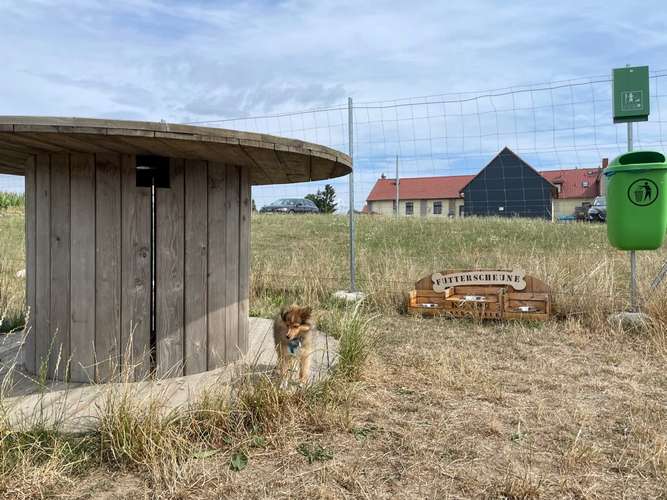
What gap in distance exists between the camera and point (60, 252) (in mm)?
3307

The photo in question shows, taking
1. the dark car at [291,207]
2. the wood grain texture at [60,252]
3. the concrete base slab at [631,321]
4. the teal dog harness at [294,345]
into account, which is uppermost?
the dark car at [291,207]

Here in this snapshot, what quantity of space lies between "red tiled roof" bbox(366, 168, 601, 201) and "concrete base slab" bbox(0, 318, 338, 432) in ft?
144

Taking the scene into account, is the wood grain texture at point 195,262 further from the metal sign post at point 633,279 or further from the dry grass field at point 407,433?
the metal sign post at point 633,279

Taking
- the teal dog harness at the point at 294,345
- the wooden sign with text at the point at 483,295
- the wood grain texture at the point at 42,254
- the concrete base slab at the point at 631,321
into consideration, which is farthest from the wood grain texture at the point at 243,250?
the concrete base slab at the point at 631,321

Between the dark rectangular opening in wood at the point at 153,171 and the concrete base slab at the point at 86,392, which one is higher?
the dark rectangular opening in wood at the point at 153,171

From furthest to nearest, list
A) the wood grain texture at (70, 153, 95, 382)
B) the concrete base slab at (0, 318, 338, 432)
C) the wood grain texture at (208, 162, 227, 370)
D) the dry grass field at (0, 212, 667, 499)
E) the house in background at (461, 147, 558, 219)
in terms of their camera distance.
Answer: the house in background at (461, 147, 558, 219)
the wood grain texture at (208, 162, 227, 370)
the wood grain texture at (70, 153, 95, 382)
the concrete base slab at (0, 318, 338, 432)
the dry grass field at (0, 212, 667, 499)

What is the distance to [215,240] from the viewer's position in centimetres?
354

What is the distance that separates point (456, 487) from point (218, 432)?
44.0 inches

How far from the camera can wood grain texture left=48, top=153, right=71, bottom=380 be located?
327cm

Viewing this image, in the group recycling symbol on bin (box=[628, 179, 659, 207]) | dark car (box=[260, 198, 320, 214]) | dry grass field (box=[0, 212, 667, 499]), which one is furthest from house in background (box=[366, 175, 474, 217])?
dry grass field (box=[0, 212, 667, 499])

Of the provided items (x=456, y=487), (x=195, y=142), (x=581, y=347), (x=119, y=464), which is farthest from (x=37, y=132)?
(x=581, y=347)

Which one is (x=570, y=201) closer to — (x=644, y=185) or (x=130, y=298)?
(x=644, y=185)

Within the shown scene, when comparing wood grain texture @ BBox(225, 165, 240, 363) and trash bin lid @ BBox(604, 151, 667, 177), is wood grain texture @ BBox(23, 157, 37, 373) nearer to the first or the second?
wood grain texture @ BBox(225, 165, 240, 363)

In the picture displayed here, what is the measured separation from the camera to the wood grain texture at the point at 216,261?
3508 mm
